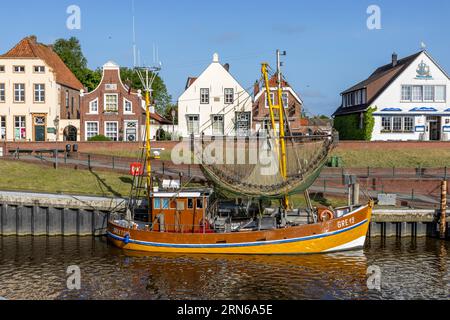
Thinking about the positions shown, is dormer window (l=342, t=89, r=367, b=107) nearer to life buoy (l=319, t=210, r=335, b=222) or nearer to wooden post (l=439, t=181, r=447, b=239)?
wooden post (l=439, t=181, r=447, b=239)

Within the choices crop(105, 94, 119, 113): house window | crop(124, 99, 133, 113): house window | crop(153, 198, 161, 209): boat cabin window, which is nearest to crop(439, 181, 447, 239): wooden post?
crop(153, 198, 161, 209): boat cabin window

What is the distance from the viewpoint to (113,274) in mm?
25484

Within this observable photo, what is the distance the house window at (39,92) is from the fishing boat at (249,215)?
31.2 m

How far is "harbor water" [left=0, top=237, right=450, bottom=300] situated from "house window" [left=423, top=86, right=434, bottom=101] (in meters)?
32.7

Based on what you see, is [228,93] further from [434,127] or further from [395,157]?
[434,127]

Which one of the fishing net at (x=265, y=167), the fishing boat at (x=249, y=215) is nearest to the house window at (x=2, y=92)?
the fishing boat at (x=249, y=215)

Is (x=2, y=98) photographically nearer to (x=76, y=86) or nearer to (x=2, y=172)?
(x=76, y=86)

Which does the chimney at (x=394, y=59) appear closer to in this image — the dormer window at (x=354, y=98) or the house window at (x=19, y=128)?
the dormer window at (x=354, y=98)

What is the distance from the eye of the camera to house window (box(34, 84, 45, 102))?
60188 millimetres

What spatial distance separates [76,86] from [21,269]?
155 feet

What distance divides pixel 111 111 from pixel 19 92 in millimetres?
10863

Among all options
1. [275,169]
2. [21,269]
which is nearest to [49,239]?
[21,269]

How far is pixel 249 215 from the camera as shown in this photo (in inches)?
1312

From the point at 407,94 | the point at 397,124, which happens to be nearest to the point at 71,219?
the point at 397,124
